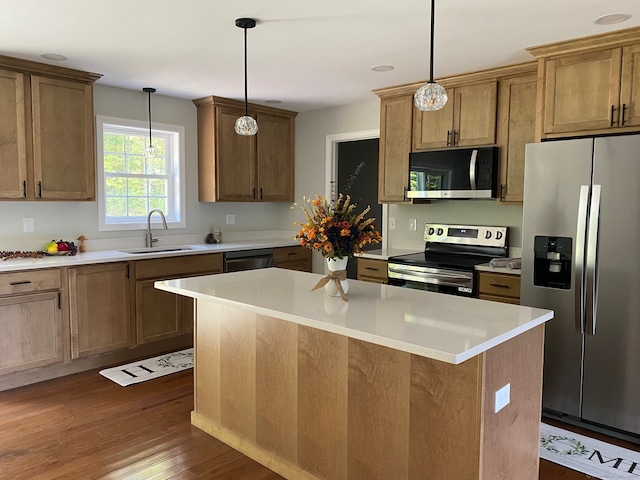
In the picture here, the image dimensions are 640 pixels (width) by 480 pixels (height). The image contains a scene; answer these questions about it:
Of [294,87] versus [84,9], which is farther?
[294,87]

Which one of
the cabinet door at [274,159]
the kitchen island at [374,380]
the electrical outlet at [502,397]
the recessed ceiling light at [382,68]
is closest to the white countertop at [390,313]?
the kitchen island at [374,380]

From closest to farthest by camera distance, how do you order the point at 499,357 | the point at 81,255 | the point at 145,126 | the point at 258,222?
the point at 499,357 → the point at 81,255 → the point at 145,126 → the point at 258,222

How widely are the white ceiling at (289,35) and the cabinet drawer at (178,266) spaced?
1.52 m

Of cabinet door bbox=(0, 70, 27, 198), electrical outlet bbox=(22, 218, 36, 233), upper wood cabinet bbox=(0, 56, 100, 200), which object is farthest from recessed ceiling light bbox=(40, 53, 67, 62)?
electrical outlet bbox=(22, 218, 36, 233)

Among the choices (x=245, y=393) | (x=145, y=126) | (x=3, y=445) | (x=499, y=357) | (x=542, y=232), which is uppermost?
(x=145, y=126)

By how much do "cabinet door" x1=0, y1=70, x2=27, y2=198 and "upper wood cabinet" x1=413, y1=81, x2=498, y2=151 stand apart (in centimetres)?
309

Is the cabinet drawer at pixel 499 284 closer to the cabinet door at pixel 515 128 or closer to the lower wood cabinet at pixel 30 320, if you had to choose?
the cabinet door at pixel 515 128

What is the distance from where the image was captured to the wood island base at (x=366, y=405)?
5.96 feet

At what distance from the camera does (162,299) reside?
425 centimetres

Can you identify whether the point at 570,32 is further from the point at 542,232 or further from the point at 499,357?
the point at 499,357


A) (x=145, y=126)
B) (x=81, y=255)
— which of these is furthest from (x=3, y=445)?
(x=145, y=126)

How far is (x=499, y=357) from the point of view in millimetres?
1838

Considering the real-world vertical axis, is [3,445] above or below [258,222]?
below

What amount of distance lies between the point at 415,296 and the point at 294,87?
8.61ft
